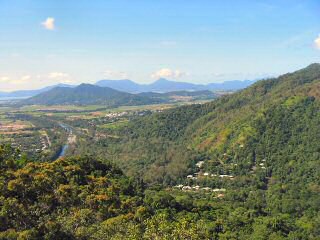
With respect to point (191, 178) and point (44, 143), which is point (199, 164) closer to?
point (191, 178)

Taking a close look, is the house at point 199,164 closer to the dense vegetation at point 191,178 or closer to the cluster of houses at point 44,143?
the dense vegetation at point 191,178

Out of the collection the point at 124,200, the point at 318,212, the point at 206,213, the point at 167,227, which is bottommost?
the point at 318,212

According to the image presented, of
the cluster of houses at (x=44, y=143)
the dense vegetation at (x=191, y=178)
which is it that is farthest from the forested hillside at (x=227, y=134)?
the cluster of houses at (x=44, y=143)

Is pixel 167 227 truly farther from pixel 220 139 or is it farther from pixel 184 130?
pixel 184 130

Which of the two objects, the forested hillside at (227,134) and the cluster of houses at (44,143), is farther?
the cluster of houses at (44,143)

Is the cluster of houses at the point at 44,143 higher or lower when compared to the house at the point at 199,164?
higher

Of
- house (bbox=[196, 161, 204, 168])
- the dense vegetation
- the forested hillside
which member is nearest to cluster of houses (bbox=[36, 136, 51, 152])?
the dense vegetation

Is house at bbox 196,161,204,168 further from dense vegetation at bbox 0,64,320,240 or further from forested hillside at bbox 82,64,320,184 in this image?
forested hillside at bbox 82,64,320,184

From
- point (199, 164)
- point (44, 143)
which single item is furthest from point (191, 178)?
point (44, 143)

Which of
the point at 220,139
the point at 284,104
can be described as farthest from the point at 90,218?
the point at 284,104
